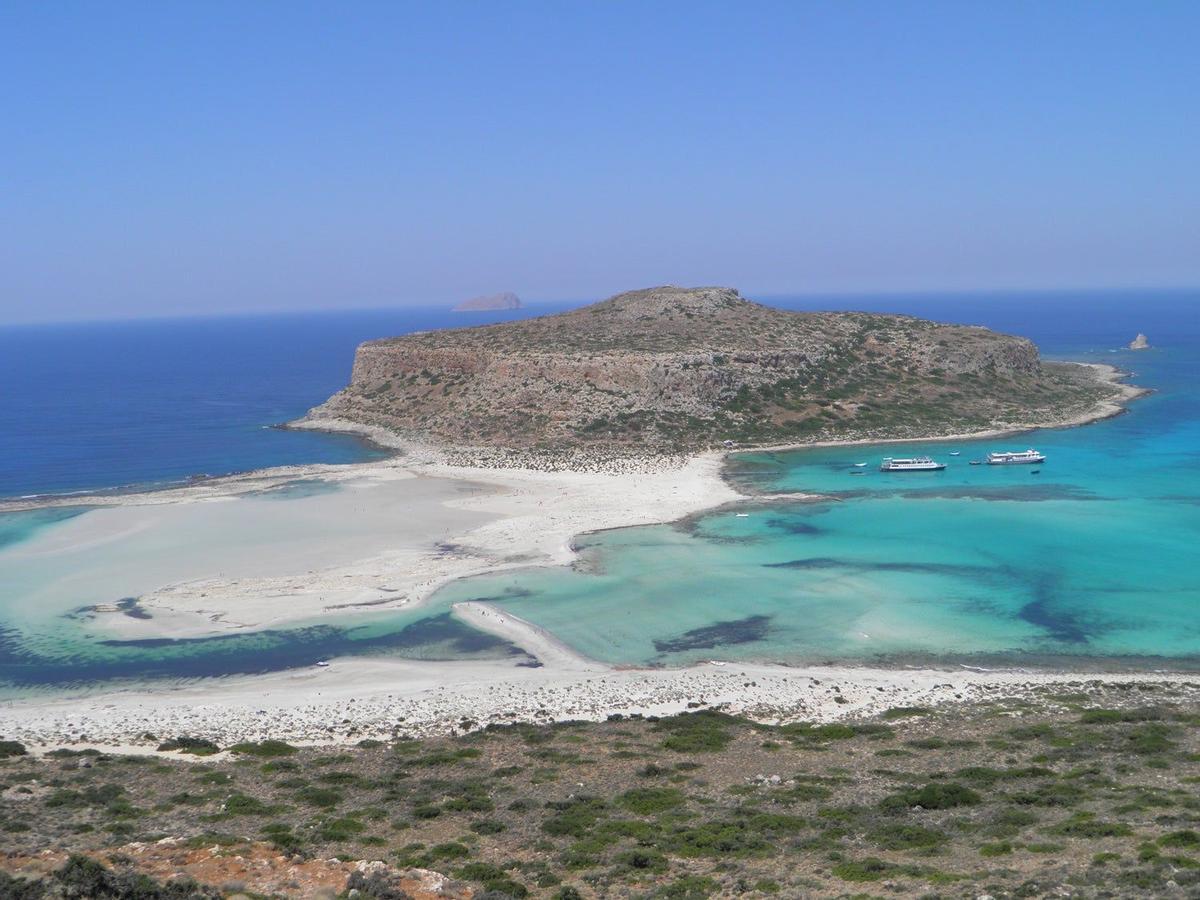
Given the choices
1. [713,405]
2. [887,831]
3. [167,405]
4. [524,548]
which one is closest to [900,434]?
[713,405]

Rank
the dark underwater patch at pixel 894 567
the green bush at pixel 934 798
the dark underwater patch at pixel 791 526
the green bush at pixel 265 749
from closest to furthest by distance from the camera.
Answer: the green bush at pixel 934 798
the green bush at pixel 265 749
the dark underwater patch at pixel 894 567
the dark underwater patch at pixel 791 526

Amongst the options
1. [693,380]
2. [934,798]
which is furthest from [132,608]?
[693,380]

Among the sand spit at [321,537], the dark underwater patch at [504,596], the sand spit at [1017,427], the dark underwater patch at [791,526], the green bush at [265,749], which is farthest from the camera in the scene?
the sand spit at [1017,427]

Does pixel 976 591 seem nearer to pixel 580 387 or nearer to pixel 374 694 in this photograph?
pixel 374 694

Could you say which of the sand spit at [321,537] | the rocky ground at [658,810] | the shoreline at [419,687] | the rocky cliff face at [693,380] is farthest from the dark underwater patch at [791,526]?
the rocky cliff face at [693,380]

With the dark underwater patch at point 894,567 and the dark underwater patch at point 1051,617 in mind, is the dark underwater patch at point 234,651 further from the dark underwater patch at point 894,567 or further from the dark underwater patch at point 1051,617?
the dark underwater patch at point 1051,617

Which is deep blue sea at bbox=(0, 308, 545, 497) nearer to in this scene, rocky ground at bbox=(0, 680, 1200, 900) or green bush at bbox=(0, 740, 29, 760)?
green bush at bbox=(0, 740, 29, 760)

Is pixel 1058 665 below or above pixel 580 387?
below

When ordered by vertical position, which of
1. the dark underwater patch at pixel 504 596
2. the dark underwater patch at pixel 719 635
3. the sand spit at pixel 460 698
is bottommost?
the sand spit at pixel 460 698
